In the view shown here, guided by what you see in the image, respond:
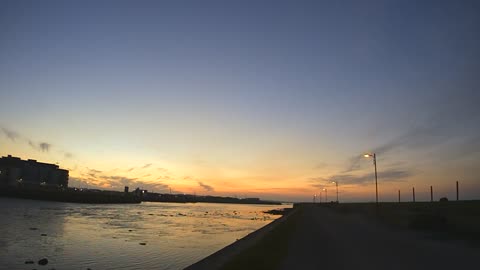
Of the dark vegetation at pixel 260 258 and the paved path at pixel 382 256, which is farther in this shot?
the paved path at pixel 382 256

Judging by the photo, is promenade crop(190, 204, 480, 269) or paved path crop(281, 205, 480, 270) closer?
promenade crop(190, 204, 480, 269)

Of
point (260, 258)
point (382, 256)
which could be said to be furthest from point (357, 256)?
point (260, 258)

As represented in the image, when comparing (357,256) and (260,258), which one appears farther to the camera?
(357,256)

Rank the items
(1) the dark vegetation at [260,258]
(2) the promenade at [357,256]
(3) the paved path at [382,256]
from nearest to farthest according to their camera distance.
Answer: (1) the dark vegetation at [260,258] → (2) the promenade at [357,256] → (3) the paved path at [382,256]

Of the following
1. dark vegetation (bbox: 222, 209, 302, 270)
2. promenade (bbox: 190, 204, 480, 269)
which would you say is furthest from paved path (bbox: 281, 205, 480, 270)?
dark vegetation (bbox: 222, 209, 302, 270)

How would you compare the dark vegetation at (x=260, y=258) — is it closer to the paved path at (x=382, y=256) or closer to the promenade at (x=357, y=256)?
the promenade at (x=357, y=256)

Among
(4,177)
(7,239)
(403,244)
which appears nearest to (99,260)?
(7,239)

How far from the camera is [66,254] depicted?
2953 cm

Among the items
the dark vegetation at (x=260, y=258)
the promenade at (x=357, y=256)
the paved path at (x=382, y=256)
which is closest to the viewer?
the dark vegetation at (x=260, y=258)

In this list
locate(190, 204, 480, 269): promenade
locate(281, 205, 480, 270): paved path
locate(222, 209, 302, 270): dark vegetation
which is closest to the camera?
locate(222, 209, 302, 270): dark vegetation

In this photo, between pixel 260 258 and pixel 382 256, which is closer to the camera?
pixel 260 258

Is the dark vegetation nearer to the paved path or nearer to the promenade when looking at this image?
the promenade

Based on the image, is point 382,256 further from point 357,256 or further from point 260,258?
point 260,258

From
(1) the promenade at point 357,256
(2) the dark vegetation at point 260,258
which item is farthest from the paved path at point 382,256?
(2) the dark vegetation at point 260,258
